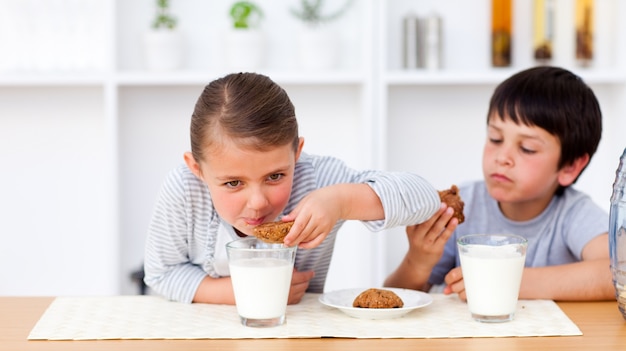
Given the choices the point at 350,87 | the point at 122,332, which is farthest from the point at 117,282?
the point at 122,332

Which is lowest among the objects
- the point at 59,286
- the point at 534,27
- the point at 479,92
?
the point at 59,286

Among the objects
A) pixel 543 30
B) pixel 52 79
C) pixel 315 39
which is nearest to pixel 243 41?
pixel 315 39

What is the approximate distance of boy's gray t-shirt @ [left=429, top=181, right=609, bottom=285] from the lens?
1580 millimetres

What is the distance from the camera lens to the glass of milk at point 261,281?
3.59 ft

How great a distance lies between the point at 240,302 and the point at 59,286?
6.01 ft

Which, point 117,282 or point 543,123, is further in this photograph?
point 117,282

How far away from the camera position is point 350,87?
2.73 meters

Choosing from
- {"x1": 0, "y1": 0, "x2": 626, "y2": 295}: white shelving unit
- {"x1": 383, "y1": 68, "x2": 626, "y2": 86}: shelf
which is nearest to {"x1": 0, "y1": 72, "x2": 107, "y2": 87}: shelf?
{"x1": 0, "y1": 0, "x2": 626, "y2": 295}: white shelving unit

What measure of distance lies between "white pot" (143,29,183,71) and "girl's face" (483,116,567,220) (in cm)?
121

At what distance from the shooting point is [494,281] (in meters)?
1.13

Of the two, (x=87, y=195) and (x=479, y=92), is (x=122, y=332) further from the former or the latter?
(x=479, y=92)

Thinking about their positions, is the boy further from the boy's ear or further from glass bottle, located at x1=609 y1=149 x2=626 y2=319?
glass bottle, located at x1=609 y1=149 x2=626 y2=319

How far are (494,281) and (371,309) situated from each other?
17 centimetres

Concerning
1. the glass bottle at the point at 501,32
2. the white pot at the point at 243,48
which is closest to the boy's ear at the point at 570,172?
the glass bottle at the point at 501,32
